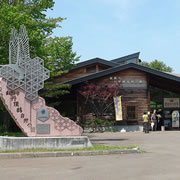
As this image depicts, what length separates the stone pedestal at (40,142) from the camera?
11.3 meters

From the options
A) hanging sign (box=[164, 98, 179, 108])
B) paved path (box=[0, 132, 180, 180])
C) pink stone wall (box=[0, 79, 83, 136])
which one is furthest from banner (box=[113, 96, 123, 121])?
paved path (box=[0, 132, 180, 180])

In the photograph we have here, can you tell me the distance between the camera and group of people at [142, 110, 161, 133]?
74.1 ft

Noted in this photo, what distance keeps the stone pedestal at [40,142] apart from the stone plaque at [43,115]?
810mm

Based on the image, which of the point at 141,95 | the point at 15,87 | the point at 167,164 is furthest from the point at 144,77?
the point at 167,164

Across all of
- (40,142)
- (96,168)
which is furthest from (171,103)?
(96,168)

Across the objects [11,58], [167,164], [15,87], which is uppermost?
[11,58]

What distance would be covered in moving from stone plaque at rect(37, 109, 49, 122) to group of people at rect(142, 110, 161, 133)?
12.1 meters

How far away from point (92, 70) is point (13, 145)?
18487 mm

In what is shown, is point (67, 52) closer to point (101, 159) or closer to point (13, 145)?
point (13, 145)

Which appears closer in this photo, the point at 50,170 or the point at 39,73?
the point at 50,170

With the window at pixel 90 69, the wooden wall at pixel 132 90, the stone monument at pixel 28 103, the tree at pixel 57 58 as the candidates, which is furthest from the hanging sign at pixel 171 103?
the stone monument at pixel 28 103

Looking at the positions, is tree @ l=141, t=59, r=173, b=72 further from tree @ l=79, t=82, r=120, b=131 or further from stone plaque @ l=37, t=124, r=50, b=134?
stone plaque @ l=37, t=124, r=50, b=134

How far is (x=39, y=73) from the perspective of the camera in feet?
40.0

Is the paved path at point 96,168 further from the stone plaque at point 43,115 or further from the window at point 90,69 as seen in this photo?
the window at point 90,69
